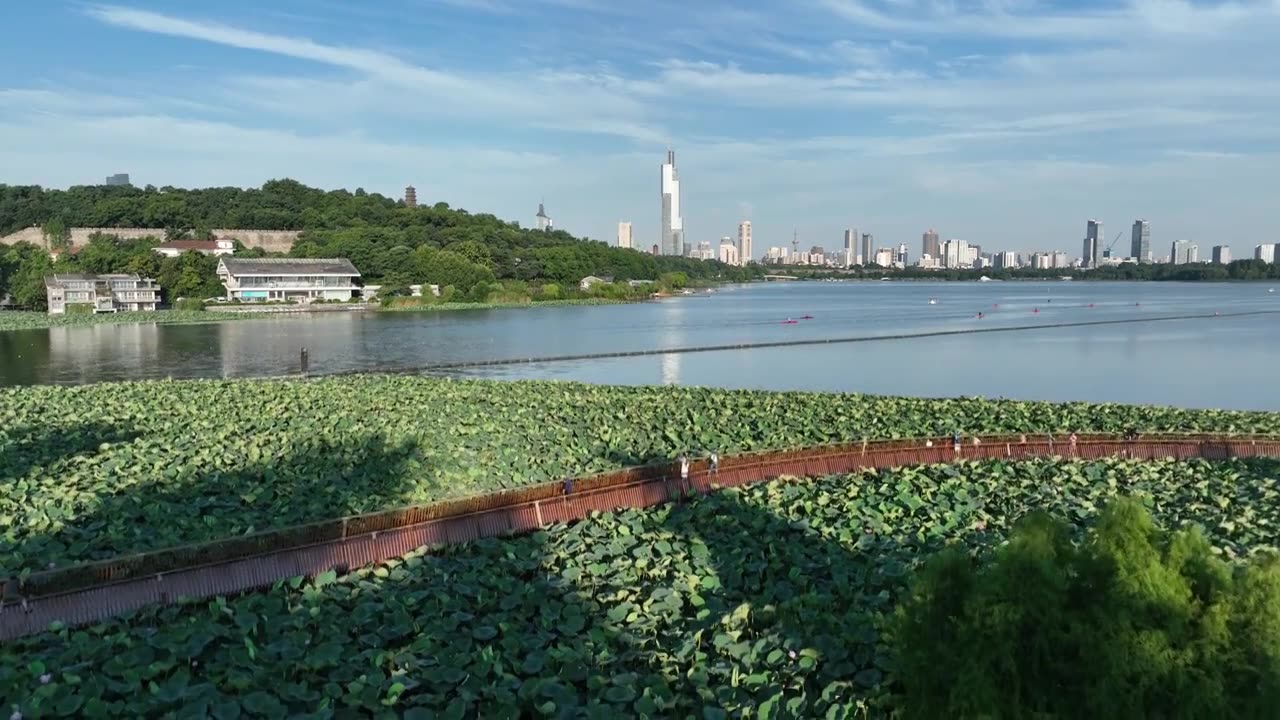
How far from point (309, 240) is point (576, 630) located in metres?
96.0

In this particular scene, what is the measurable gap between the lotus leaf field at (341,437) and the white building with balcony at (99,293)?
51126mm

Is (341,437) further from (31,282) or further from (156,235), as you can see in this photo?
(156,235)

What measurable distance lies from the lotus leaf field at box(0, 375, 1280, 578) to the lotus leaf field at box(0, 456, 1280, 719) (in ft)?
6.48

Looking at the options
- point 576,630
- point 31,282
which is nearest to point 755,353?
point 576,630

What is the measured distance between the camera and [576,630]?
17.9ft

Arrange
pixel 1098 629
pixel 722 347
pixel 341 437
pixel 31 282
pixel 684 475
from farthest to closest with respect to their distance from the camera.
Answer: pixel 31 282 < pixel 722 347 < pixel 341 437 < pixel 684 475 < pixel 1098 629

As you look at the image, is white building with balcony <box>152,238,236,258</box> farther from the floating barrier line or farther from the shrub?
the shrub

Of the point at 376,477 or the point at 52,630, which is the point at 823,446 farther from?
the point at 52,630

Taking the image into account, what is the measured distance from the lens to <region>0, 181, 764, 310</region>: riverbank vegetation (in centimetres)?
7088

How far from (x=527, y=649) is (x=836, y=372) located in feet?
82.6

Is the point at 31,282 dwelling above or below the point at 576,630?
above

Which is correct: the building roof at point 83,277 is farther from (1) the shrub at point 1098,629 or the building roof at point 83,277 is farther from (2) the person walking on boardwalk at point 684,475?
(1) the shrub at point 1098,629

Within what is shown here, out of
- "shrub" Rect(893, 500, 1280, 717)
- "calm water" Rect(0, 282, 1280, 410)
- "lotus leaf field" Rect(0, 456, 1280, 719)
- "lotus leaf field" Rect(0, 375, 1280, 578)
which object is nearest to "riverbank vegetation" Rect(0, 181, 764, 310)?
"calm water" Rect(0, 282, 1280, 410)

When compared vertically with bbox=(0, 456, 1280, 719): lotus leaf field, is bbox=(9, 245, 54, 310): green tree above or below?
above
